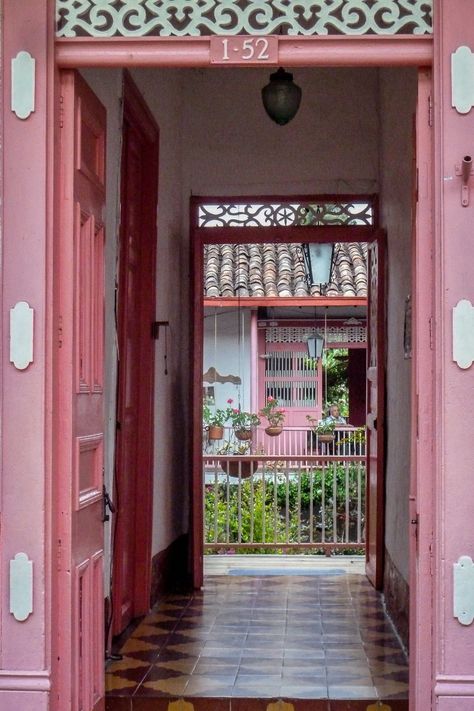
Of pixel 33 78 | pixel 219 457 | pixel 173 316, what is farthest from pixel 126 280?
pixel 219 457

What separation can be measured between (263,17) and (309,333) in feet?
40.0

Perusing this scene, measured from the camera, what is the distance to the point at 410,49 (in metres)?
3.47

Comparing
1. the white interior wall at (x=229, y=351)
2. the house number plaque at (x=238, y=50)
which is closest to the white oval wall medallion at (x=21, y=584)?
the house number plaque at (x=238, y=50)

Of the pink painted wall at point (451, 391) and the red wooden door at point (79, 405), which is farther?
the red wooden door at point (79, 405)

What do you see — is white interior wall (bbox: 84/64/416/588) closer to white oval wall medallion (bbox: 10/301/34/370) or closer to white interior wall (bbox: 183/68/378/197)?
white interior wall (bbox: 183/68/378/197)

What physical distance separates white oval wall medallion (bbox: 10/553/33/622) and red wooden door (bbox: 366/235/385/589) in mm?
3969

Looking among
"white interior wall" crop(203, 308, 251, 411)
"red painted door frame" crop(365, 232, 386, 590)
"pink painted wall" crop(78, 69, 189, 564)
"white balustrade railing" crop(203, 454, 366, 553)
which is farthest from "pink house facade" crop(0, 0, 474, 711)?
"white interior wall" crop(203, 308, 251, 411)

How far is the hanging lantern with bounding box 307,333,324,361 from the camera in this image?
48.9 feet

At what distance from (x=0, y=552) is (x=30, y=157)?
4.09 ft

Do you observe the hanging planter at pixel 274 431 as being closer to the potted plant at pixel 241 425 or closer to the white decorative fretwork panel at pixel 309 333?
the potted plant at pixel 241 425

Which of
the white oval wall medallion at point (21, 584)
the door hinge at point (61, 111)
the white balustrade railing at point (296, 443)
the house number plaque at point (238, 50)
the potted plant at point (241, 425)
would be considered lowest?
the white balustrade railing at point (296, 443)

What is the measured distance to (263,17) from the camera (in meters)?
3.47

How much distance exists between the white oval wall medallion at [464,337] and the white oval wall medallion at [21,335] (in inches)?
51.9

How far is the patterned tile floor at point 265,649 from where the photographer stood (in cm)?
443
